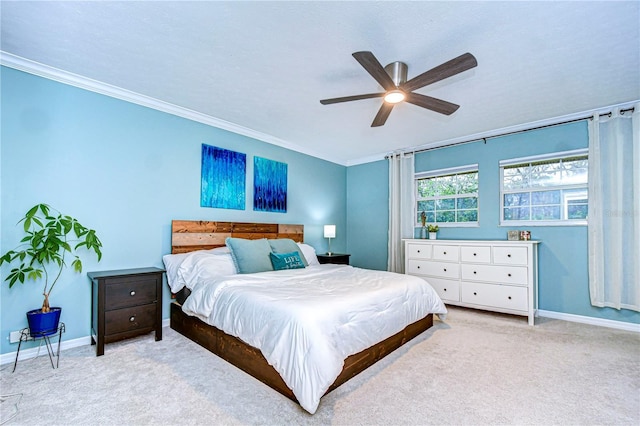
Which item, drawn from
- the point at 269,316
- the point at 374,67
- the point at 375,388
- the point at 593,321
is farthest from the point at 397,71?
the point at 593,321

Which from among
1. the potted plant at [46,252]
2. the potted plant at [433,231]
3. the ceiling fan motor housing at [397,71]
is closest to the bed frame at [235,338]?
the potted plant at [46,252]

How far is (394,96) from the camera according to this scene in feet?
8.25

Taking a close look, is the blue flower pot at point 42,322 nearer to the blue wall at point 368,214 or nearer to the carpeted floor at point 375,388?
the carpeted floor at point 375,388

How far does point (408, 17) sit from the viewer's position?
6.38 feet

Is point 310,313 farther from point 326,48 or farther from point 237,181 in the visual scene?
point 237,181

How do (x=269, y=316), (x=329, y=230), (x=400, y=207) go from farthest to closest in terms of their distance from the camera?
(x=329, y=230) → (x=400, y=207) → (x=269, y=316)

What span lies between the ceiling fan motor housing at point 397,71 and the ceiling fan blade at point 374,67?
0.19 metres

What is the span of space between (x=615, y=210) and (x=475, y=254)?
1506 millimetres

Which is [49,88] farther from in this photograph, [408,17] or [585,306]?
[585,306]

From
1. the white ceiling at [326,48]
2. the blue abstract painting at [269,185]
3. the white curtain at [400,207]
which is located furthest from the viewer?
the white curtain at [400,207]

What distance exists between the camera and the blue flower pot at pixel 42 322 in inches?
92.4

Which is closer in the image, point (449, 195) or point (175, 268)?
point (175, 268)

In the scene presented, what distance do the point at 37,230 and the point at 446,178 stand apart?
16.7ft

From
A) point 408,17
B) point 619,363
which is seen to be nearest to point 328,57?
point 408,17
